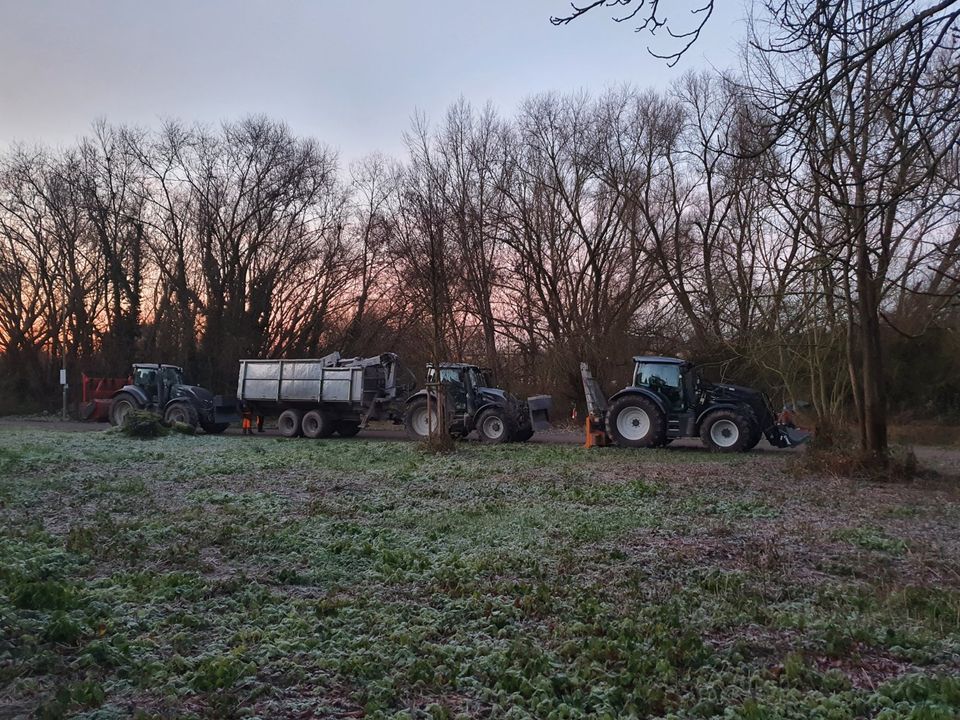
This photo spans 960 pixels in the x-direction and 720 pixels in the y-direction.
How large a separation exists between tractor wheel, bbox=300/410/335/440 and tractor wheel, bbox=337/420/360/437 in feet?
1.87

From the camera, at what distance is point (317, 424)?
22203mm

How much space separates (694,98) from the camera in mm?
24859

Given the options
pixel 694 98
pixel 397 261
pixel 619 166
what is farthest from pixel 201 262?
pixel 694 98

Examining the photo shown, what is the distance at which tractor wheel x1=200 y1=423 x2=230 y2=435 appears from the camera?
77.7ft

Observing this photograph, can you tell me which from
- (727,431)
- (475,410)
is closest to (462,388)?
(475,410)

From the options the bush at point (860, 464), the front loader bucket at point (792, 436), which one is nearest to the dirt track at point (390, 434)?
the front loader bucket at point (792, 436)

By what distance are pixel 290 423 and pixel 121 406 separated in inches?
229

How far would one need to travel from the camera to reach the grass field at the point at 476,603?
3934 millimetres

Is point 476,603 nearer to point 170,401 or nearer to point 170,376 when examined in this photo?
point 170,401

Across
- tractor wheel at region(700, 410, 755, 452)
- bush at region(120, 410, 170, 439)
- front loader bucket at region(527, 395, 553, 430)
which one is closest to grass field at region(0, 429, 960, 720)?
tractor wheel at region(700, 410, 755, 452)

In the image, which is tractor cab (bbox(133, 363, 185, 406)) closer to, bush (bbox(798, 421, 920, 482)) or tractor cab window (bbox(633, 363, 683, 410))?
tractor cab window (bbox(633, 363, 683, 410))

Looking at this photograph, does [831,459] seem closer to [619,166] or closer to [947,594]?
[947,594]

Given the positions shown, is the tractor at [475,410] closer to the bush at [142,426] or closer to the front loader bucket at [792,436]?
the front loader bucket at [792,436]

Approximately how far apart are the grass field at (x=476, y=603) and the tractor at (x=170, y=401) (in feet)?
42.1
